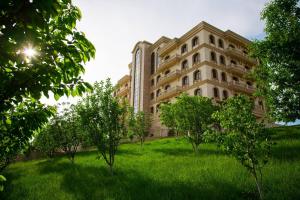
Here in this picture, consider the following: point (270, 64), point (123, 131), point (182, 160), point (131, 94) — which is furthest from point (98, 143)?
point (131, 94)

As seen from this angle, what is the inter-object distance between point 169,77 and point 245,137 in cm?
3294

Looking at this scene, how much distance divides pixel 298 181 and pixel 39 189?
40.9 feet

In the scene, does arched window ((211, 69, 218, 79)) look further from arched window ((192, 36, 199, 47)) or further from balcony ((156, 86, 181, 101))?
balcony ((156, 86, 181, 101))

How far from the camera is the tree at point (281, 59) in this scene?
17.9m

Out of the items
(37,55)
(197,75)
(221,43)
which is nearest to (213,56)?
(221,43)

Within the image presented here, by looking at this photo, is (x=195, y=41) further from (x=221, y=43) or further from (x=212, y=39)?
(x=221, y=43)

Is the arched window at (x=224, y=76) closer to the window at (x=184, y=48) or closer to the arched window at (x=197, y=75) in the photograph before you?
the arched window at (x=197, y=75)

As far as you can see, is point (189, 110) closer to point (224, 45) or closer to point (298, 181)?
point (298, 181)

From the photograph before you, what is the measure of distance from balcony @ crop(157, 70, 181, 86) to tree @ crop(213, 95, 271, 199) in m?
31.0

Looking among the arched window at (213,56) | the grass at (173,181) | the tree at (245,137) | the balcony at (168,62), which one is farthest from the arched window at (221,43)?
the tree at (245,137)

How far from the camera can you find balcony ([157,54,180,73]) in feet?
137

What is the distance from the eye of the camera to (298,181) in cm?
1009

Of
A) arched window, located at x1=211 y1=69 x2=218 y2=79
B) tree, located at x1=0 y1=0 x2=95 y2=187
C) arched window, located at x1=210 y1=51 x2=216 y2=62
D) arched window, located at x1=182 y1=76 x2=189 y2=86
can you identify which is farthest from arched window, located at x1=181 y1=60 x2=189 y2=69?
tree, located at x1=0 y1=0 x2=95 y2=187

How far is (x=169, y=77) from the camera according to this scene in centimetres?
4194
